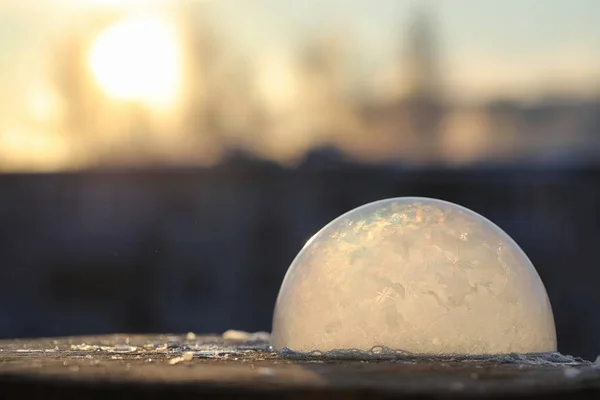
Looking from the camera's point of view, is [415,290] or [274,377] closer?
[274,377]

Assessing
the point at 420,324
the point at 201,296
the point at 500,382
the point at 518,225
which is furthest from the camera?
the point at 518,225

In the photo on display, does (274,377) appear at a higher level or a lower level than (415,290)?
lower

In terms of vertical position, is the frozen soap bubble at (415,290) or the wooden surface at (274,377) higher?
the frozen soap bubble at (415,290)

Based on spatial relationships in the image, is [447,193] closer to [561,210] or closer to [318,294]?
[561,210]

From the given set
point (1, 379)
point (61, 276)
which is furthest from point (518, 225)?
point (1, 379)
